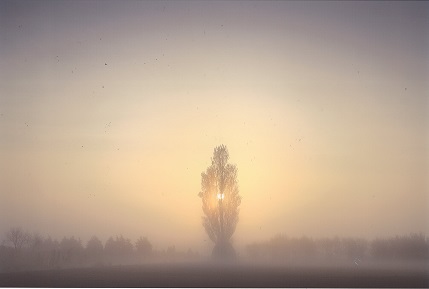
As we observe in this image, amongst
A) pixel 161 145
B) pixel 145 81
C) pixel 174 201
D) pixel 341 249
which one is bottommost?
pixel 341 249

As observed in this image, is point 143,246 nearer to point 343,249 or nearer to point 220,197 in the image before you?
point 220,197

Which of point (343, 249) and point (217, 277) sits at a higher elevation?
point (343, 249)

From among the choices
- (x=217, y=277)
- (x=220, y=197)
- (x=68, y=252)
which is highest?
(x=220, y=197)

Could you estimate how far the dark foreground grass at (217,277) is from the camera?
7.56 meters

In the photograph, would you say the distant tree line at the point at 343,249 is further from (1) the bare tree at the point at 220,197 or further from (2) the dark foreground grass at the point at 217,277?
(1) the bare tree at the point at 220,197

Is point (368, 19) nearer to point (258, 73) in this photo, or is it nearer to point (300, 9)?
point (300, 9)

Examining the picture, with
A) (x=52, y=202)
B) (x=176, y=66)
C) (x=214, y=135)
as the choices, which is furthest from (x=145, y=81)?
(x=52, y=202)

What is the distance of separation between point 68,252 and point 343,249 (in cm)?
291

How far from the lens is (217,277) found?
7.77m

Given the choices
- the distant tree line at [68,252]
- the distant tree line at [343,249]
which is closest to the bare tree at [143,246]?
the distant tree line at [68,252]

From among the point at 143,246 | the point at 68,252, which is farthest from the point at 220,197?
the point at 68,252

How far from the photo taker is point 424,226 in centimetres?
786

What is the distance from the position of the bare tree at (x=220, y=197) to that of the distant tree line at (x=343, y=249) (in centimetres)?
34

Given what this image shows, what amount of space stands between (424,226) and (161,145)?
2932mm
